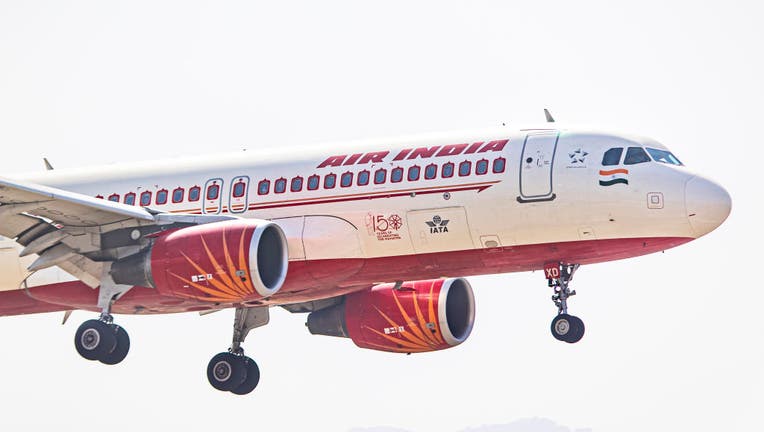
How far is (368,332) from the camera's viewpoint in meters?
45.8

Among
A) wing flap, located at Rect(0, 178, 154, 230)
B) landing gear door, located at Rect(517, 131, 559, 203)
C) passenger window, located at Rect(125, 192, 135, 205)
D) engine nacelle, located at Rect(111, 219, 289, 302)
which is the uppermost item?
→ passenger window, located at Rect(125, 192, 135, 205)

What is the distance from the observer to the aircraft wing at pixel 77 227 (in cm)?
3959

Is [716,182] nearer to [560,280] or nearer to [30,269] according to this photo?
[560,280]

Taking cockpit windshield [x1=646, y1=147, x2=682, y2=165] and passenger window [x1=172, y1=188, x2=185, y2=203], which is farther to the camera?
passenger window [x1=172, y1=188, x2=185, y2=203]

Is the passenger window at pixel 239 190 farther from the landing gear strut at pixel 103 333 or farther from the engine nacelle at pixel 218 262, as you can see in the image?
the landing gear strut at pixel 103 333

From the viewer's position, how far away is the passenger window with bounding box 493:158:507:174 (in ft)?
127

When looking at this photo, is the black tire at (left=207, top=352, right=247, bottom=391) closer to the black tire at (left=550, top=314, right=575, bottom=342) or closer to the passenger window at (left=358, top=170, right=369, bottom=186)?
the passenger window at (left=358, top=170, right=369, bottom=186)

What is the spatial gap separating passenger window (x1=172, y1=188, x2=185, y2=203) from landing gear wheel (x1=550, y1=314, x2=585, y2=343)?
1023 centimetres

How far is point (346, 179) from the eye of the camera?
1590 inches

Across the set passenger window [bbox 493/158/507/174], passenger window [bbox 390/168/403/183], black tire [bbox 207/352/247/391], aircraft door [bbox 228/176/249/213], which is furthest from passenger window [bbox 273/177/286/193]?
black tire [bbox 207/352/247/391]

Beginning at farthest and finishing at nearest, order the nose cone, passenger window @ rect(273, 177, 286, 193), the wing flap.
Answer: passenger window @ rect(273, 177, 286, 193)
the wing flap
the nose cone

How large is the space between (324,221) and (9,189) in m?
7.49

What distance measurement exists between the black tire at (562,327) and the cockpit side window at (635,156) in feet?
12.8

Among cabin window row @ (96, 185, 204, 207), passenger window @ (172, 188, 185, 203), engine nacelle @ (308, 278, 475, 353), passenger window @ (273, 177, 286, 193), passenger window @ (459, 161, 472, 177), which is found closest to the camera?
passenger window @ (459, 161, 472, 177)
